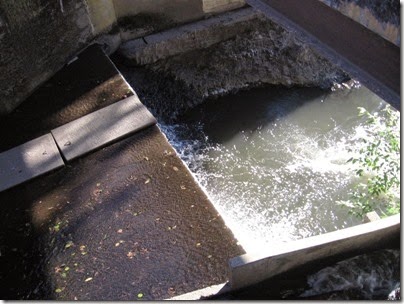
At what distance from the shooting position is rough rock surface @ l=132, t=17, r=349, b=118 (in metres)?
7.60

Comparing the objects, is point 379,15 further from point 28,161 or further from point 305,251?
point 28,161

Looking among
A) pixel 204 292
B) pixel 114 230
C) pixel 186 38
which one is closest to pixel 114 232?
pixel 114 230

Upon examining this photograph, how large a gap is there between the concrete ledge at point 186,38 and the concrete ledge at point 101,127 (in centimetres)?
167

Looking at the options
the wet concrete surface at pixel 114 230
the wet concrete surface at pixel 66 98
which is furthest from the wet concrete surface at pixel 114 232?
the wet concrete surface at pixel 66 98

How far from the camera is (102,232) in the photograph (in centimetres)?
458

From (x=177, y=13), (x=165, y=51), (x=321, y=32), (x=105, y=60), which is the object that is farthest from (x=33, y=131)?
(x=321, y=32)

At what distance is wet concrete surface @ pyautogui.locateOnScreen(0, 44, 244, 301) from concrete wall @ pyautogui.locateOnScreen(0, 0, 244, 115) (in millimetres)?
952

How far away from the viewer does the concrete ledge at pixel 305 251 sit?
3.76 meters

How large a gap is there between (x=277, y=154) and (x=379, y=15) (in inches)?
150

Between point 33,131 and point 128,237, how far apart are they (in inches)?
90.7

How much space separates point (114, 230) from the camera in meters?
4.59

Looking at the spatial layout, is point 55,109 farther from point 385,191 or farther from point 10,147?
point 385,191

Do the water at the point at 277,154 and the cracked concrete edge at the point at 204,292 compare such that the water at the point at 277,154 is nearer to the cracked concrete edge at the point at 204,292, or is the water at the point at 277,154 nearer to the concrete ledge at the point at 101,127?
the concrete ledge at the point at 101,127

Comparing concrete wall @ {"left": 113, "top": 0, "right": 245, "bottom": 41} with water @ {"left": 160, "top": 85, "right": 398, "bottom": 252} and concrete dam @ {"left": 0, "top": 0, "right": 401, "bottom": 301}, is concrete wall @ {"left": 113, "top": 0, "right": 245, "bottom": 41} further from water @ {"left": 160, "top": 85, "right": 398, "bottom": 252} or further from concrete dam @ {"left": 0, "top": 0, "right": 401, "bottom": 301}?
water @ {"left": 160, "top": 85, "right": 398, "bottom": 252}
